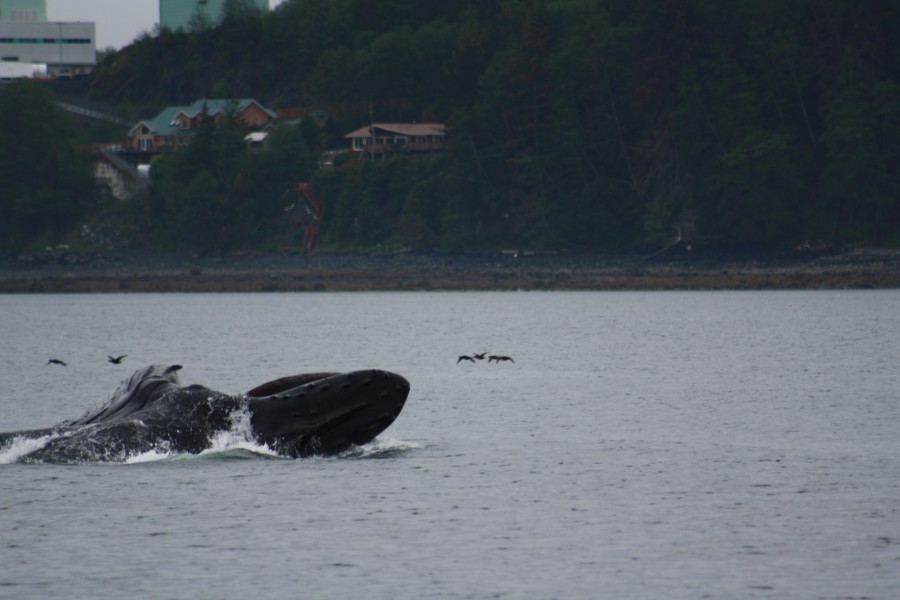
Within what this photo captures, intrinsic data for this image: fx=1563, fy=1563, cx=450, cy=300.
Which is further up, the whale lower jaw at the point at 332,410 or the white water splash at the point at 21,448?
the whale lower jaw at the point at 332,410

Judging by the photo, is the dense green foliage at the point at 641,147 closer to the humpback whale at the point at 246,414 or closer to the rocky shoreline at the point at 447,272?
the rocky shoreline at the point at 447,272

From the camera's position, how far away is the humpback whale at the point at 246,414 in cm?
3119

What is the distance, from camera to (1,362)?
7869 centimetres

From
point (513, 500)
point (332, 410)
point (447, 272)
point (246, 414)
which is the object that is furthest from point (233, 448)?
point (447, 272)

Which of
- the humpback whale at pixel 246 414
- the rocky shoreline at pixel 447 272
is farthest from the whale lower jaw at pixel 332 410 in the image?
the rocky shoreline at pixel 447 272

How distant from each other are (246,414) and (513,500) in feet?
18.5

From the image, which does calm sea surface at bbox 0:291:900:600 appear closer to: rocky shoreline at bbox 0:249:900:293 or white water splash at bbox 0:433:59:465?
white water splash at bbox 0:433:59:465

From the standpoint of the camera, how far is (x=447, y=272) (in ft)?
576

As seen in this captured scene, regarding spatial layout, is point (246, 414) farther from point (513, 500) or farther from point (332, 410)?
point (513, 500)

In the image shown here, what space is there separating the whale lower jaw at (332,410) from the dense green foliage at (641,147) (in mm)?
131177

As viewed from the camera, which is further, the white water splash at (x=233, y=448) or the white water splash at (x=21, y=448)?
the white water splash at (x=21, y=448)

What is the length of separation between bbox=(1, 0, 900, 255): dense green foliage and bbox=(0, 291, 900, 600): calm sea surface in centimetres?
9341

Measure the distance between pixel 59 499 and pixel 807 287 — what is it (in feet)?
434

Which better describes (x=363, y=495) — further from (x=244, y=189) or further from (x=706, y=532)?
(x=244, y=189)
